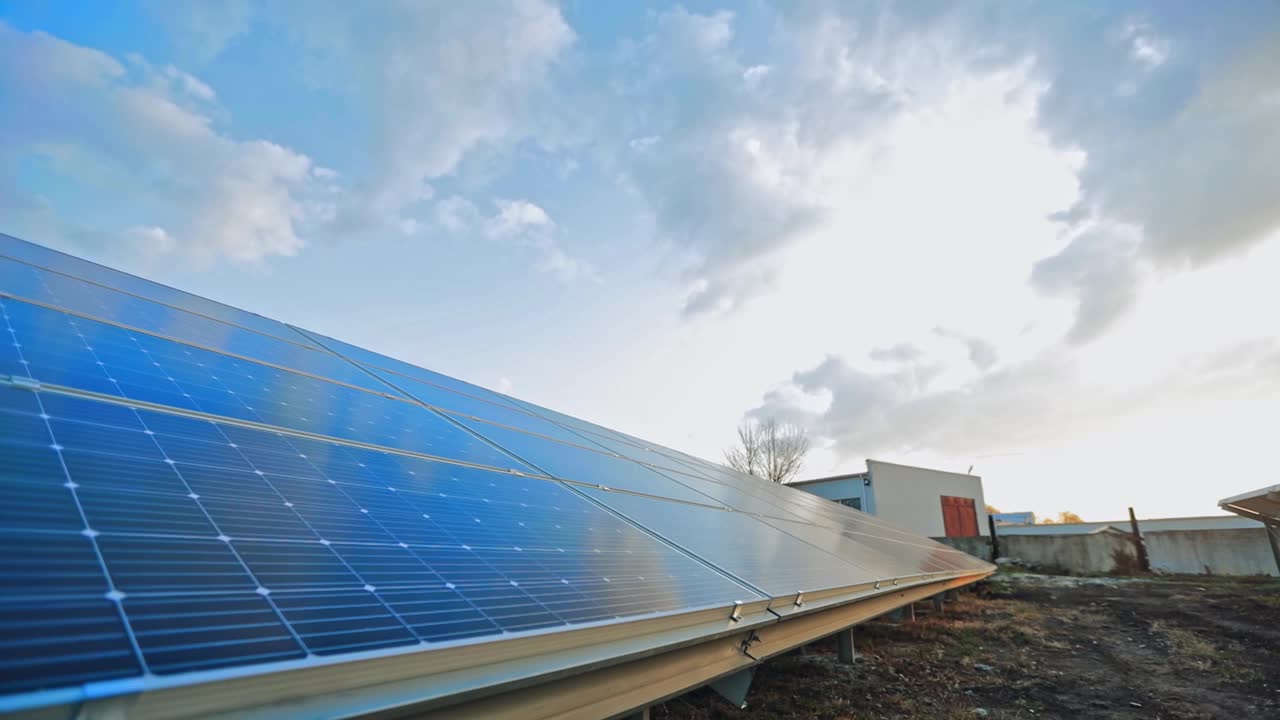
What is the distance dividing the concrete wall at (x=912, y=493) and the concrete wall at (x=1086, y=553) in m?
9.91

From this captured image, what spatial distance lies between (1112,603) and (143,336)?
19.6 meters

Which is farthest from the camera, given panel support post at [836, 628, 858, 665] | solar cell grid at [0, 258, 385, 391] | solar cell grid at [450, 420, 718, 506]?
panel support post at [836, 628, 858, 665]

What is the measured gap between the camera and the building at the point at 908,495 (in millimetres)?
36656

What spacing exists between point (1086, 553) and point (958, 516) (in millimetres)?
17967

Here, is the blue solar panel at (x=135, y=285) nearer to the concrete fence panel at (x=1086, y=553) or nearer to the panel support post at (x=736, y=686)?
the panel support post at (x=736, y=686)

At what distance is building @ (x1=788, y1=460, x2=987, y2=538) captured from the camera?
120 feet

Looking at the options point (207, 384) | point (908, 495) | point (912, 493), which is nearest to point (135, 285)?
point (207, 384)

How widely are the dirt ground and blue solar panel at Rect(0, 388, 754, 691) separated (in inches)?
135

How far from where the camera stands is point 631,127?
17562mm

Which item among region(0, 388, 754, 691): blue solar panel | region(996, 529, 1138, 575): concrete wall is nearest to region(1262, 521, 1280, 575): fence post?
region(996, 529, 1138, 575): concrete wall

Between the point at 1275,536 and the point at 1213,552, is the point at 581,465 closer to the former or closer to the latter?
the point at 1275,536

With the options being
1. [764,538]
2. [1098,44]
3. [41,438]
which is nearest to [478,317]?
[764,538]

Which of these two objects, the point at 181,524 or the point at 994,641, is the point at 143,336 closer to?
the point at 181,524

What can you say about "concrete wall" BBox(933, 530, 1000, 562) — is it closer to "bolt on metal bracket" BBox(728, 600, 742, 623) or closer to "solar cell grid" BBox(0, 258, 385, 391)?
"bolt on metal bracket" BBox(728, 600, 742, 623)
